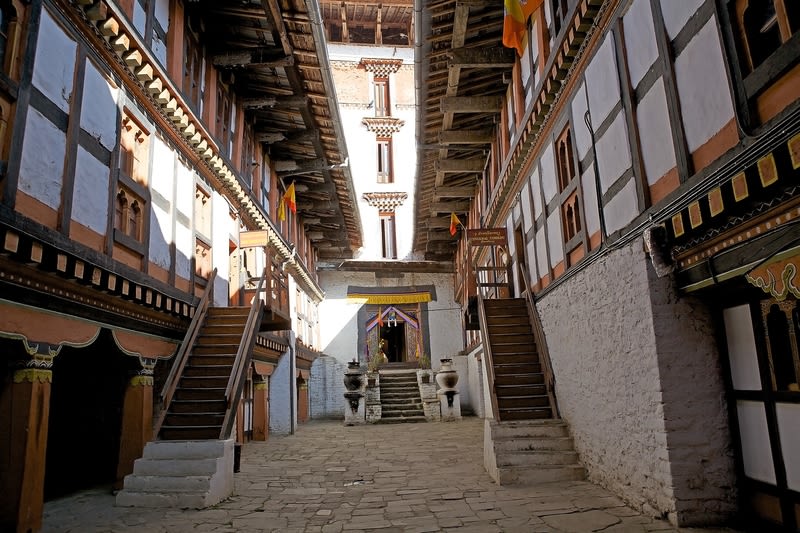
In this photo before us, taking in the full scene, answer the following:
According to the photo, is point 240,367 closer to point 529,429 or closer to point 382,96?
point 529,429

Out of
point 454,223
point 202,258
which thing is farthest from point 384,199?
point 202,258

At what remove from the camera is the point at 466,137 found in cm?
1359

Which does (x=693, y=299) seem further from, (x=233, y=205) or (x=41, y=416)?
(x=233, y=205)

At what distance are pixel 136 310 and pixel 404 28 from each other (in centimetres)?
2368

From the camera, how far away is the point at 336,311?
73.5 feet

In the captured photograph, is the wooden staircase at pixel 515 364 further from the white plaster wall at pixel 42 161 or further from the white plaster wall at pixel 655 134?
the white plaster wall at pixel 42 161

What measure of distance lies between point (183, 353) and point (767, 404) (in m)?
7.35

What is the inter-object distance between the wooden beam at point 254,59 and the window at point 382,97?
50.1ft

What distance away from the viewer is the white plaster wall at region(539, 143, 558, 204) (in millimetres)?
8829

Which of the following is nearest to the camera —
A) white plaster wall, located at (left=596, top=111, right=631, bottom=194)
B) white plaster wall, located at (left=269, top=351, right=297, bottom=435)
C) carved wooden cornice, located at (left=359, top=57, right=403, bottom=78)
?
white plaster wall, located at (left=596, top=111, right=631, bottom=194)

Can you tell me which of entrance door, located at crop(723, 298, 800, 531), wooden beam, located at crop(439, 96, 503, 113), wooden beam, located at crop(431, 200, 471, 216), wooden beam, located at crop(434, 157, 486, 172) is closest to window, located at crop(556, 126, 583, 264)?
entrance door, located at crop(723, 298, 800, 531)

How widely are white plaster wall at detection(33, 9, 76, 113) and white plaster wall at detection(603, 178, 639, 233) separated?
6.11 meters

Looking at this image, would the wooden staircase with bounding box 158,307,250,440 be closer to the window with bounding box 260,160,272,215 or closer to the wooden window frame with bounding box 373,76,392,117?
the window with bounding box 260,160,272,215

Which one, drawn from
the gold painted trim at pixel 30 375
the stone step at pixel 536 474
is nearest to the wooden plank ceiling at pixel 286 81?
the gold painted trim at pixel 30 375
